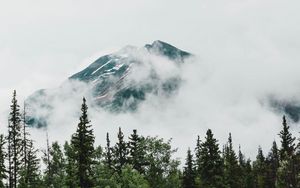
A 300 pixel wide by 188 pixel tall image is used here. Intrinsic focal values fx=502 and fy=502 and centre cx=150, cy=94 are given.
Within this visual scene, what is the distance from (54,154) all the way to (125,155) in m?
13.8

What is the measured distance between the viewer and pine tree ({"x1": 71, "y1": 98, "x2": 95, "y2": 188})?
46938 mm

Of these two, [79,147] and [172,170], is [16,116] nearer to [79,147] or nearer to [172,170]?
[79,147]

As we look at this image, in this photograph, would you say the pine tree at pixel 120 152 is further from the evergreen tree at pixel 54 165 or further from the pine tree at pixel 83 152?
the pine tree at pixel 83 152

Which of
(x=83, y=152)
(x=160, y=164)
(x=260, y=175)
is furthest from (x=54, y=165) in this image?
(x=260, y=175)

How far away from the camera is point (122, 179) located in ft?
206

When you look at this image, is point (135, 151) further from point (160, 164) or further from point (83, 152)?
point (83, 152)

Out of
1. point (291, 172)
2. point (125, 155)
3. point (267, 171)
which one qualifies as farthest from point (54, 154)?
point (267, 171)

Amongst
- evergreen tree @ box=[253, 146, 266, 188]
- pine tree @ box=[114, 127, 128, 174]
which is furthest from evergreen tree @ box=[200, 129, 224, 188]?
evergreen tree @ box=[253, 146, 266, 188]

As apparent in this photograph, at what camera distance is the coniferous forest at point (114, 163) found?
47594 millimetres

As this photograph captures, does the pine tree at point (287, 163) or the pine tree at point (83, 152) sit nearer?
the pine tree at point (83, 152)

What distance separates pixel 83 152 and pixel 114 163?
23577mm

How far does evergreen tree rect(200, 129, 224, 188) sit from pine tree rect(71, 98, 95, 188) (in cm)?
1997

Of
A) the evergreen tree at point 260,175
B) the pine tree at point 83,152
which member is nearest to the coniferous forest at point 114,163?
the pine tree at point 83,152

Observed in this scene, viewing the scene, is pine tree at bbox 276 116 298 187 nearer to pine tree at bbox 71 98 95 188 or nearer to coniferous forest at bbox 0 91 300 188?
coniferous forest at bbox 0 91 300 188
